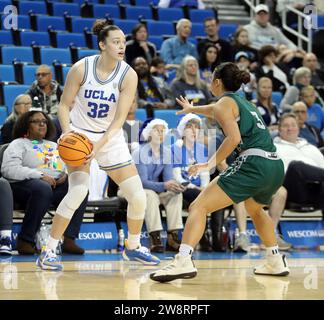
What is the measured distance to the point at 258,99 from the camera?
11227 millimetres

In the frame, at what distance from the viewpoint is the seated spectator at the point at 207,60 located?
12195 millimetres

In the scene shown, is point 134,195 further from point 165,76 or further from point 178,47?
point 178,47

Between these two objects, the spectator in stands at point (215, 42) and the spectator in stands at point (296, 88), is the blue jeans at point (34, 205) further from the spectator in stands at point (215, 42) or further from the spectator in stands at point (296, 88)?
the spectator in stands at point (215, 42)

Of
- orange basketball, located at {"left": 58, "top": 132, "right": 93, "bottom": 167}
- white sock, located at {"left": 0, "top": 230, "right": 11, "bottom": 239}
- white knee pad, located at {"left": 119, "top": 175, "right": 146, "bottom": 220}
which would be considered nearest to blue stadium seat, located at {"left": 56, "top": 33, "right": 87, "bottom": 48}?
white sock, located at {"left": 0, "top": 230, "right": 11, "bottom": 239}

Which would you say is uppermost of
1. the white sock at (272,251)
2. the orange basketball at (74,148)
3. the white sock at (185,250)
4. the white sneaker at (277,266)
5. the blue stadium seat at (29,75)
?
the blue stadium seat at (29,75)

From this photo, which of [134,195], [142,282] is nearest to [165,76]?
[134,195]

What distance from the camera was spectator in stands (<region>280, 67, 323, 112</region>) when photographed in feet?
38.6

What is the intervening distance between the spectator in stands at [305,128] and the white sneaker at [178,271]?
16.4 feet

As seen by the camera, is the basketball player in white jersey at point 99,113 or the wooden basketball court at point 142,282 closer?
the wooden basketball court at point 142,282

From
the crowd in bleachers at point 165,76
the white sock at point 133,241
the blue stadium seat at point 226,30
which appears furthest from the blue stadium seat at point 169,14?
the white sock at point 133,241

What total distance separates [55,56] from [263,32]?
13.3 ft

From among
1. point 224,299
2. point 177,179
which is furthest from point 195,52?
point 224,299

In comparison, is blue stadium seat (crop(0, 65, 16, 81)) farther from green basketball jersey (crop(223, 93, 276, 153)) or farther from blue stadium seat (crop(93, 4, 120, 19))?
green basketball jersey (crop(223, 93, 276, 153))
